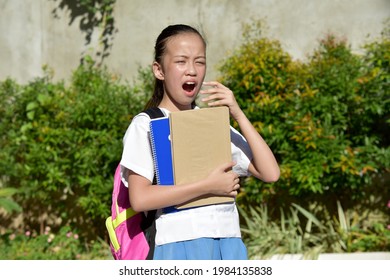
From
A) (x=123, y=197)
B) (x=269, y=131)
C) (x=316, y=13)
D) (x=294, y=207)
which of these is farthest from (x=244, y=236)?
(x=123, y=197)

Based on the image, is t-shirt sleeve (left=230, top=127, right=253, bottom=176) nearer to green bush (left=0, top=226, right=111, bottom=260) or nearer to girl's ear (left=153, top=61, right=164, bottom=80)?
girl's ear (left=153, top=61, right=164, bottom=80)

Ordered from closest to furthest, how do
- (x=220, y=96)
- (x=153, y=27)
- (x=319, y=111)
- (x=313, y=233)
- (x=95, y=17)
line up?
(x=220, y=96)
(x=319, y=111)
(x=313, y=233)
(x=153, y=27)
(x=95, y=17)

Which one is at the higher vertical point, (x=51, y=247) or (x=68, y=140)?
(x=68, y=140)

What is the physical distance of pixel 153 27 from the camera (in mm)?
5566

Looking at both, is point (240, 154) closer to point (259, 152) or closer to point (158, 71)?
point (259, 152)

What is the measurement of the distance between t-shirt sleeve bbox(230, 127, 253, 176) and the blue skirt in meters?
0.26

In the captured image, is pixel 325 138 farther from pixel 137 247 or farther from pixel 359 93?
pixel 137 247

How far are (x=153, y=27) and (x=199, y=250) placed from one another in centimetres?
397

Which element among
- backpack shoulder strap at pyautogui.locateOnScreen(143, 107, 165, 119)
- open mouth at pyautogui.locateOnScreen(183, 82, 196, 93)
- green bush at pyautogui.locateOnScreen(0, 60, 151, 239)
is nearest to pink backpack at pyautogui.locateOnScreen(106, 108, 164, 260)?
backpack shoulder strap at pyautogui.locateOnScreen(143, 107, 165, 119)

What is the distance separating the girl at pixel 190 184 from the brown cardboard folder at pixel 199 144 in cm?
3

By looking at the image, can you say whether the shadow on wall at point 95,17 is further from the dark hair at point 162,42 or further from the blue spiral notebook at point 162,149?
the blue spiral notebook at point 162,149

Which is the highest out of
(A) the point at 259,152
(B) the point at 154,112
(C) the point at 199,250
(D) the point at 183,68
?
(D) the point at 183,68

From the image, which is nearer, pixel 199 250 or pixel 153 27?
pixel 199 250

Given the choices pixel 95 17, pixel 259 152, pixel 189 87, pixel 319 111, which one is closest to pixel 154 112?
pixel 189 87
